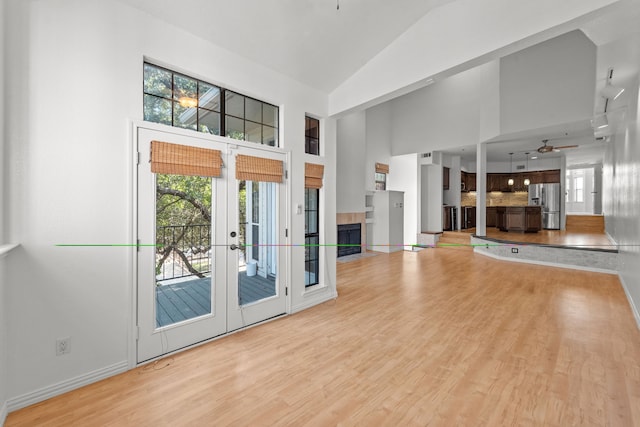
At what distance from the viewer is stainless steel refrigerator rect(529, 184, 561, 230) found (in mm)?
9992

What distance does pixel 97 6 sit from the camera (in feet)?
7.30

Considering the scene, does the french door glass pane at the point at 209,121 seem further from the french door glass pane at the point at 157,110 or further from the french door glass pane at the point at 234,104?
the french door glass pane at the point at 157,110

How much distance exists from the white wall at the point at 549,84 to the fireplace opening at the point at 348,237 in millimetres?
4564

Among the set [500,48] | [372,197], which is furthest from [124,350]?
[372,197]

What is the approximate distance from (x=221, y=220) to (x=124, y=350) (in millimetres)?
1393

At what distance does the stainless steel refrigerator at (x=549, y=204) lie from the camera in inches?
393

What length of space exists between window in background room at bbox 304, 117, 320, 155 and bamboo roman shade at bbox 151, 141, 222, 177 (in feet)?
4.92

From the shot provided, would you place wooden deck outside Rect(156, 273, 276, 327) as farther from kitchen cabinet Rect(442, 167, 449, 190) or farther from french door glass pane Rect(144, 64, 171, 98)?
kitchen cabinet Rect(442, 167, 449, 190)

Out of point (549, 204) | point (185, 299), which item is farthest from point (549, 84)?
point (185, 299)

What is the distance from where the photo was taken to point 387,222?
8.45 m

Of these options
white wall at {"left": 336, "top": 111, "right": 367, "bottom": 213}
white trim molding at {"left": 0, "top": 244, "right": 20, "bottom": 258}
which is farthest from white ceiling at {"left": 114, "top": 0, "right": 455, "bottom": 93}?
white wall at {"left": 336, "top": 111, "right": 367, "bottom": 213}

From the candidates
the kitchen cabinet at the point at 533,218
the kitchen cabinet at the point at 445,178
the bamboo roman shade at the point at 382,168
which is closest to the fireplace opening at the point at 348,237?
the bamboo roman shade at the point at 382,168

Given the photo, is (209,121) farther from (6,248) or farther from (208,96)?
(6,248)

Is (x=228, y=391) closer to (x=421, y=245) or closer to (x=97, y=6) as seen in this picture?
(x=97, y=6)
